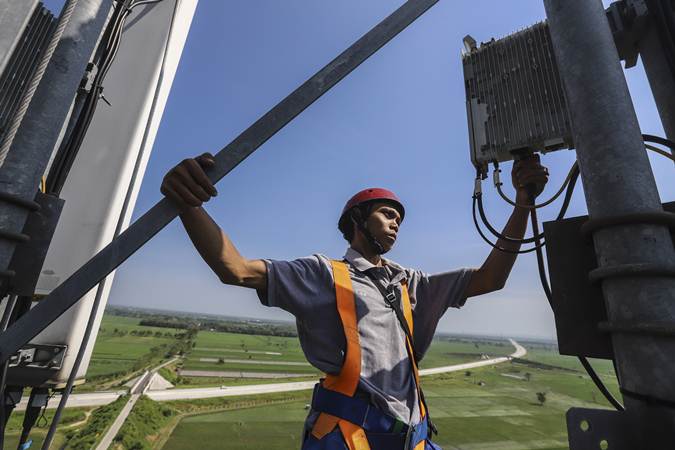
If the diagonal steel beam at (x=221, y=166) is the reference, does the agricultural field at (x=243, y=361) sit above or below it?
below

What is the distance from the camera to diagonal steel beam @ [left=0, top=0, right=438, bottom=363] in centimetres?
121

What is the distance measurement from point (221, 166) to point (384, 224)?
76.8 inches

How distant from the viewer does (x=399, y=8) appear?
5.80 ft

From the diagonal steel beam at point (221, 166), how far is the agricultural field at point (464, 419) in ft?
Result: 164

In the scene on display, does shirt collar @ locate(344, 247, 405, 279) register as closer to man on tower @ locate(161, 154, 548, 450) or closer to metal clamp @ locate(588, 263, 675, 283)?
man on tower @ locate(161, 154, 548, 450)

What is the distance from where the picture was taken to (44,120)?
147cm

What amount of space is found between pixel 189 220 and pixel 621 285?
1.88 metres

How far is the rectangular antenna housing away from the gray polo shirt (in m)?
1.40

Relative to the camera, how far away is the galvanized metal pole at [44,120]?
1330mm

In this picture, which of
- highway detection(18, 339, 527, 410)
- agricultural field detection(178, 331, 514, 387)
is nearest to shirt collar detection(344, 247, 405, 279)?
highway detection(18, 339, 527, 410)

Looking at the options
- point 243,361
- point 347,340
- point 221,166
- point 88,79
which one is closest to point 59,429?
point 243,361

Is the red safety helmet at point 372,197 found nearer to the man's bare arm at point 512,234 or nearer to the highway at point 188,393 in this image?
the man's bare arm at point 512,234

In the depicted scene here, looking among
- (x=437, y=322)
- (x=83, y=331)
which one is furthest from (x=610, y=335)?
(x=83, y=331)

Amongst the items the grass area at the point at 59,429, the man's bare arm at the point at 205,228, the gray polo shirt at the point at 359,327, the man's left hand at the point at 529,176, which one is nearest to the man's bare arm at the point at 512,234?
the man's left hand at the point at 529,176
